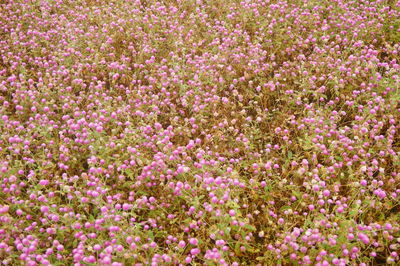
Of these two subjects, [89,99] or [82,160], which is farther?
[89,99]

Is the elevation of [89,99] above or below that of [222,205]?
above

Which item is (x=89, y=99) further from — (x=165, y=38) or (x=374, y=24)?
(x=374, y=24)

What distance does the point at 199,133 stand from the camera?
179 inches

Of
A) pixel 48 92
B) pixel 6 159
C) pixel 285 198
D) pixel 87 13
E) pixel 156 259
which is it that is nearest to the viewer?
pixel 156 259

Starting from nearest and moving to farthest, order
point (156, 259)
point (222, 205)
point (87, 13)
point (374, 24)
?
point (156, 259) < point (222, 205) < point (374, 24) < point (87, 13)

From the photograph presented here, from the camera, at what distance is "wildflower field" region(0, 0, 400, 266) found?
10.2 feet

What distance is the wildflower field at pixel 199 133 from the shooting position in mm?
3111

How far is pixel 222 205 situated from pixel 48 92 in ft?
9.67

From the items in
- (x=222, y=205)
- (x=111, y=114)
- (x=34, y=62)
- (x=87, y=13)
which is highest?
(x=87, y=13)

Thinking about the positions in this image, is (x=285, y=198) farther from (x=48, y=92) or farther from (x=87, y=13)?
(x=87, y=13)

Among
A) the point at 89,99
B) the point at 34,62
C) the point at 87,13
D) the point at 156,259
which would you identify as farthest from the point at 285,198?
the point at 87,13

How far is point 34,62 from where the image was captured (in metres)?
5.40

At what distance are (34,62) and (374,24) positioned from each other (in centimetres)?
525

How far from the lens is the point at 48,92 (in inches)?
187
